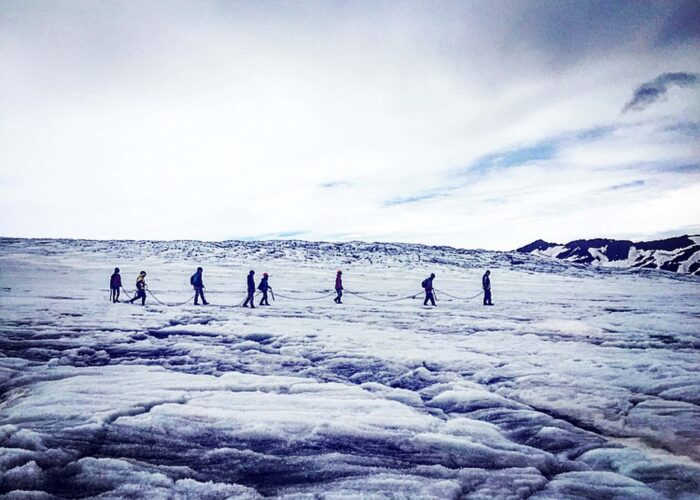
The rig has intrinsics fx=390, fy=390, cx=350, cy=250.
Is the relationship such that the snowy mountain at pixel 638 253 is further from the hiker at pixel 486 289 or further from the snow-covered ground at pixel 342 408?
the snow-covered ground at pixel 342 408

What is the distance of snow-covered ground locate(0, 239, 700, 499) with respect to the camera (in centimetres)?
372

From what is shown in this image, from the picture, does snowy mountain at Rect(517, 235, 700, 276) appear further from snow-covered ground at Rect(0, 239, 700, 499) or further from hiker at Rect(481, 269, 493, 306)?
snow-covered ground at Rect(0, 239, 700, 499)

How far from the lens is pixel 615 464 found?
4.08 m

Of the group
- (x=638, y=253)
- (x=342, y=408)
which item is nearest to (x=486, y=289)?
(x=342, y=408)

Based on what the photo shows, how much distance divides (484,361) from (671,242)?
18962 centimetres

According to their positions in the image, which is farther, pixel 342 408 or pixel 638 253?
pixel 638 253

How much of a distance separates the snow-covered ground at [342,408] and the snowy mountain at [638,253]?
141 meters

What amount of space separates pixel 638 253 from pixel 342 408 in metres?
179

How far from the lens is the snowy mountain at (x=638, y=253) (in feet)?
429

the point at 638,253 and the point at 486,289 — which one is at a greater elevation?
the point at 638,253

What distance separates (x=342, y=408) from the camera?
209 inches

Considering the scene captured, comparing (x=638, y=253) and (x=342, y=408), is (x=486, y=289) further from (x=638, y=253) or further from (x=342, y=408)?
(x=638, y=253)

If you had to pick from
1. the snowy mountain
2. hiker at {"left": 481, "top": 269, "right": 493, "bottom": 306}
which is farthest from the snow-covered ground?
the snowy mountain

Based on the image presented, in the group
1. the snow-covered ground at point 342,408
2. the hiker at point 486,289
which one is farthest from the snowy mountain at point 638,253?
the snow-covered ground at point 342,408
